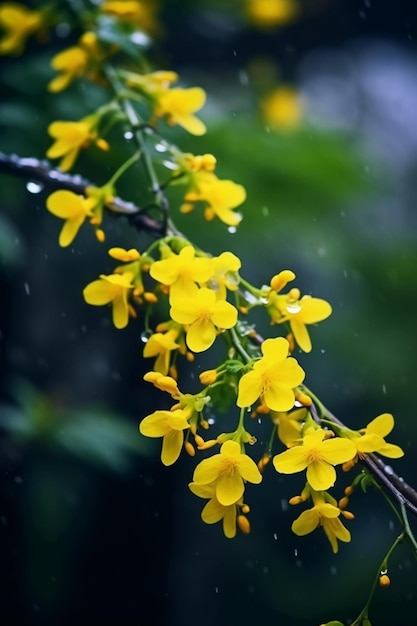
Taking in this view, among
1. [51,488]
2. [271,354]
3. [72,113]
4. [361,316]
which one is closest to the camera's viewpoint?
[271,354]

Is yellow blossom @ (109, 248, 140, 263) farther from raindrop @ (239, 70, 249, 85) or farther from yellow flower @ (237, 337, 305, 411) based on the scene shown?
raindrop @ (239, 70, 249, 85)

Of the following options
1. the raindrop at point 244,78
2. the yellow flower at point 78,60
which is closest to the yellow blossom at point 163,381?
the yellow flower at point 78,60

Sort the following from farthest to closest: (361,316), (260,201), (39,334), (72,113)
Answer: (361,316) < (39,334) < (260,201) < (72,113)

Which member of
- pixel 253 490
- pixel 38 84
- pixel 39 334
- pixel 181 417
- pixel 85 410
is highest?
pixel 181 417

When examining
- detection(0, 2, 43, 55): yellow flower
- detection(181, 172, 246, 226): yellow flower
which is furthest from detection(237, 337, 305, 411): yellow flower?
detection(0, 2, 43, 55): yellow flower

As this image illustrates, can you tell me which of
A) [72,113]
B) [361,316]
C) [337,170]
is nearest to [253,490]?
[361,316]

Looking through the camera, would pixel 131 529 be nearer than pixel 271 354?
No

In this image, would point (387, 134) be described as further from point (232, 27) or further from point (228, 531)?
point (228, 531)

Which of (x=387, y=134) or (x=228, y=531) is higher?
(x=228, y=531)
